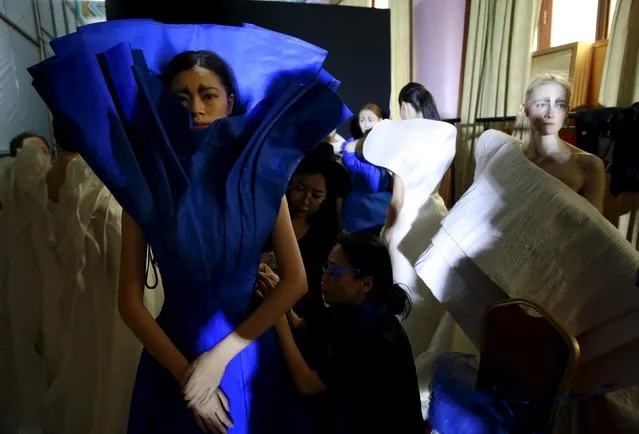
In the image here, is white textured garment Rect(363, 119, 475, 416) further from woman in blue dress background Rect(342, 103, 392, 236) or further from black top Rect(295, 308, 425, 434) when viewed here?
black top Rect(295, 308, 425, 434)

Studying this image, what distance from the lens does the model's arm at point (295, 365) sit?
73 cm

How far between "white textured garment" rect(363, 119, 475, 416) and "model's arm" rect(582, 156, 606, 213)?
0.53m

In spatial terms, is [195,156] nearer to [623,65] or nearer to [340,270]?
[340,270]

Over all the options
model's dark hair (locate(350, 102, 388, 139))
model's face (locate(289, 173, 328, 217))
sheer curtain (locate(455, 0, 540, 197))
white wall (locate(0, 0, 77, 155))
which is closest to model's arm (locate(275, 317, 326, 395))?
model's face (locate(289, 173, 328, 217))

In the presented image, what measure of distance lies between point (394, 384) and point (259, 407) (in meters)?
0.31

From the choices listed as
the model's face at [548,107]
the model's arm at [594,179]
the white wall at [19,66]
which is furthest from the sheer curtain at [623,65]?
the white wall at [19,66]

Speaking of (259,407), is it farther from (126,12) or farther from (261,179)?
(126,12)

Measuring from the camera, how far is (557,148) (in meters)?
1.34

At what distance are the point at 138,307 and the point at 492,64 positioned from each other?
268cm

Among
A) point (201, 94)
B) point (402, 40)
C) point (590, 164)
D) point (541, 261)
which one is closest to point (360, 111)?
point (590, 164)

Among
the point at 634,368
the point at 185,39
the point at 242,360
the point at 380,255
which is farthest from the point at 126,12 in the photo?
the point at 634,368

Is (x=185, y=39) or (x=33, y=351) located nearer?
(x=185, y=39)

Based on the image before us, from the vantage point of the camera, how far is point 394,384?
895 mm

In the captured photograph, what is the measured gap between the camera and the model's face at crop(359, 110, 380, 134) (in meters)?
2.17
